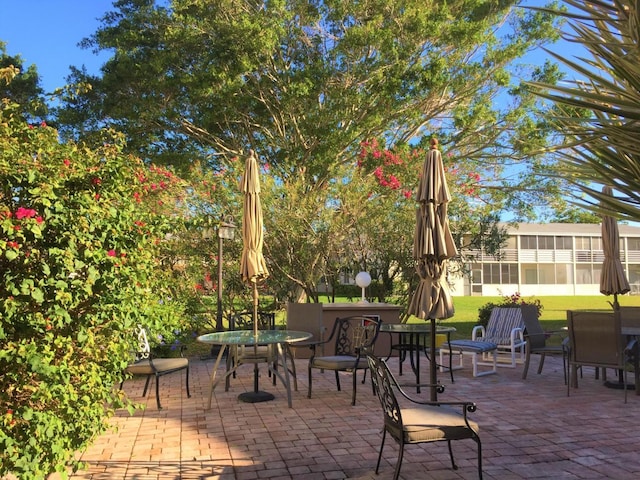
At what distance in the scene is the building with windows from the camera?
40125 mm

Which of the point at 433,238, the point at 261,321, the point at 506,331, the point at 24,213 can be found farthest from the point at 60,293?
the point at 506,331

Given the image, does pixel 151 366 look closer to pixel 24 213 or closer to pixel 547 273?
pixel 24 213

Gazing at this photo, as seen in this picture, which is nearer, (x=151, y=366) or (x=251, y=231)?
(x=151, y=366)

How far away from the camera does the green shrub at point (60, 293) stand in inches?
110

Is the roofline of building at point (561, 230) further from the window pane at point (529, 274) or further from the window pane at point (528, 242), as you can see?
the window pane at point (529, 274)

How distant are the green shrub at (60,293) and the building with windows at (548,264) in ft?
125

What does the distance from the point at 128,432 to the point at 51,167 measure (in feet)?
9.26

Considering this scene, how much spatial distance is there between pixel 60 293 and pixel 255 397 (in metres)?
3.57

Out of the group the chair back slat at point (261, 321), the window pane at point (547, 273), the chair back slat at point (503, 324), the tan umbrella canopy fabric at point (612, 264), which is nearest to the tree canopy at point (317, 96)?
the chair back slat at point (261, 321)

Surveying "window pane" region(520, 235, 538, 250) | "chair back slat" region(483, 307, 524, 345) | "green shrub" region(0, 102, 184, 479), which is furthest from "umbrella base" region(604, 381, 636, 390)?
"window pane" region(520, 235, 538, 250)

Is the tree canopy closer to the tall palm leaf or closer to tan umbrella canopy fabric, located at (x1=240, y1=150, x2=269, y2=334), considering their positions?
tan umbrella canopy fabric, located at (x1=240, y1=150, x2=269, y2=334)

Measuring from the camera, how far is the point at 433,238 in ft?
15.6

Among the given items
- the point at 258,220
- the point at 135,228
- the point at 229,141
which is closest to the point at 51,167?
the point at 135,228

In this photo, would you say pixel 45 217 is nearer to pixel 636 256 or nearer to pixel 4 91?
pixel 4 91
